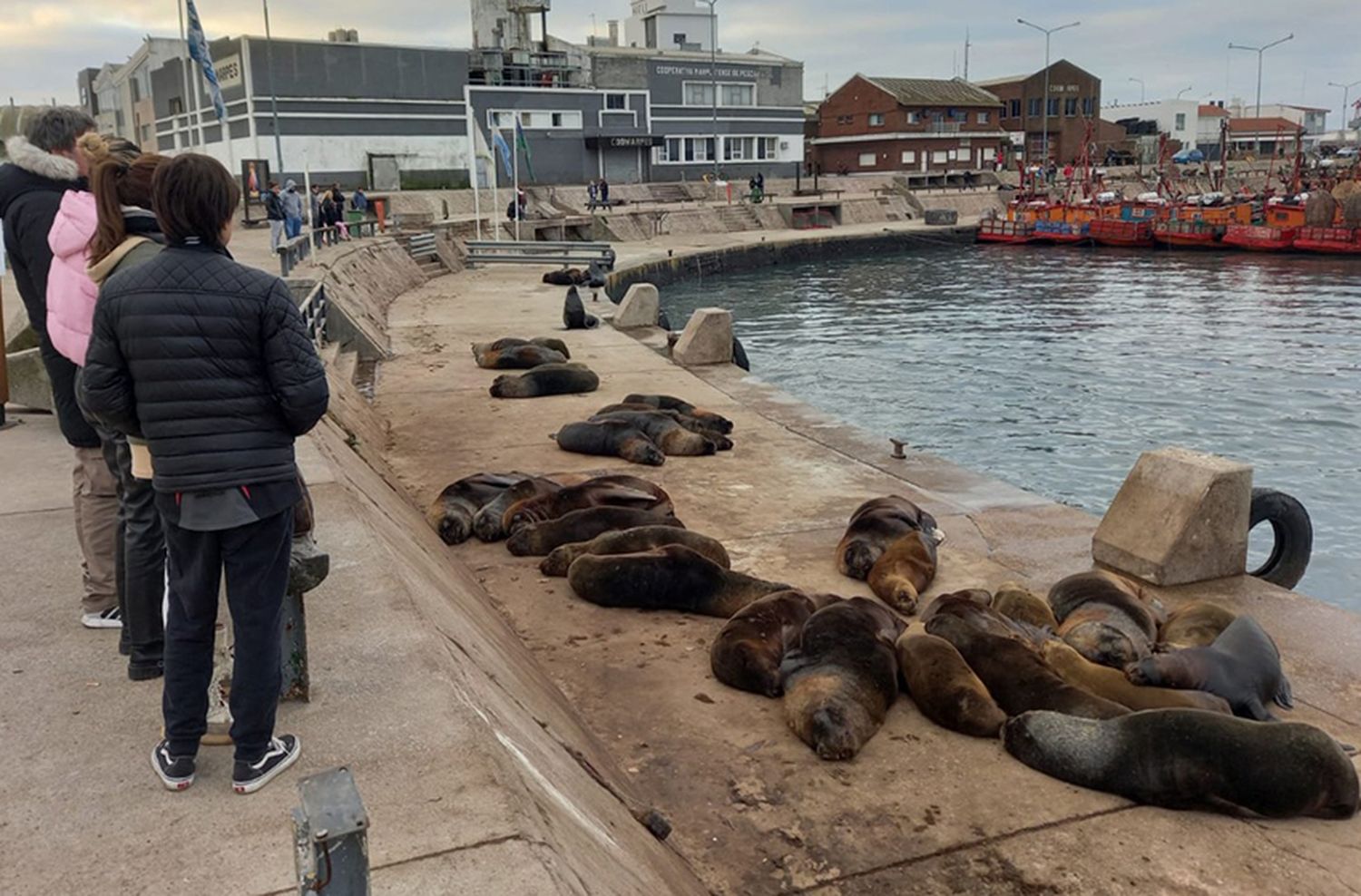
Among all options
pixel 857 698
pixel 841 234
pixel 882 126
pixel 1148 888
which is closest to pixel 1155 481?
pixel 857 698

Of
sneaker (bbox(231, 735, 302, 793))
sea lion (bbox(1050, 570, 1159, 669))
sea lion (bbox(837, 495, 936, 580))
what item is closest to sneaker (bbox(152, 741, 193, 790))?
Result: sneaker (bbox(231, 735, 302, 793))

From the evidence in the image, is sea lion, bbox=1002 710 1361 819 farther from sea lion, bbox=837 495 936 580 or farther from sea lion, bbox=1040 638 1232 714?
sea lion, bbox=837 495 936 580

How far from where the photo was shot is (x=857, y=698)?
581 centimetres

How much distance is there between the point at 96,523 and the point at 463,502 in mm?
4678

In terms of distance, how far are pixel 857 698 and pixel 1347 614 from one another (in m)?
4.34

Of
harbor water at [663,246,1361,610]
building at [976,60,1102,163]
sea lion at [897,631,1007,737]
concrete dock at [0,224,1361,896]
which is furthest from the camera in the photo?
building at [976,60,1102,163]

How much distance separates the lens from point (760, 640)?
6.52 m

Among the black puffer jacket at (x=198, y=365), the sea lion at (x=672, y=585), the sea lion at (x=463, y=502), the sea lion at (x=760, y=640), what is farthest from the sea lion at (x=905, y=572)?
the black puffer jacket at (x=198, y=365)

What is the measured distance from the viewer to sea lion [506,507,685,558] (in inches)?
347

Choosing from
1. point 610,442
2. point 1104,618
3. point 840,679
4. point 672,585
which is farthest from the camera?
point 610,442

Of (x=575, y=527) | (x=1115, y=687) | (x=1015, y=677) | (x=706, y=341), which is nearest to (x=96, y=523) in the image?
(x=575, y=527)

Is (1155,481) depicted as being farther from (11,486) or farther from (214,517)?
(11,486)

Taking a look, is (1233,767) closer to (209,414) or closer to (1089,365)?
(209,414)

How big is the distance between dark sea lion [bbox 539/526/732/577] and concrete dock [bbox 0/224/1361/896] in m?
0.27
